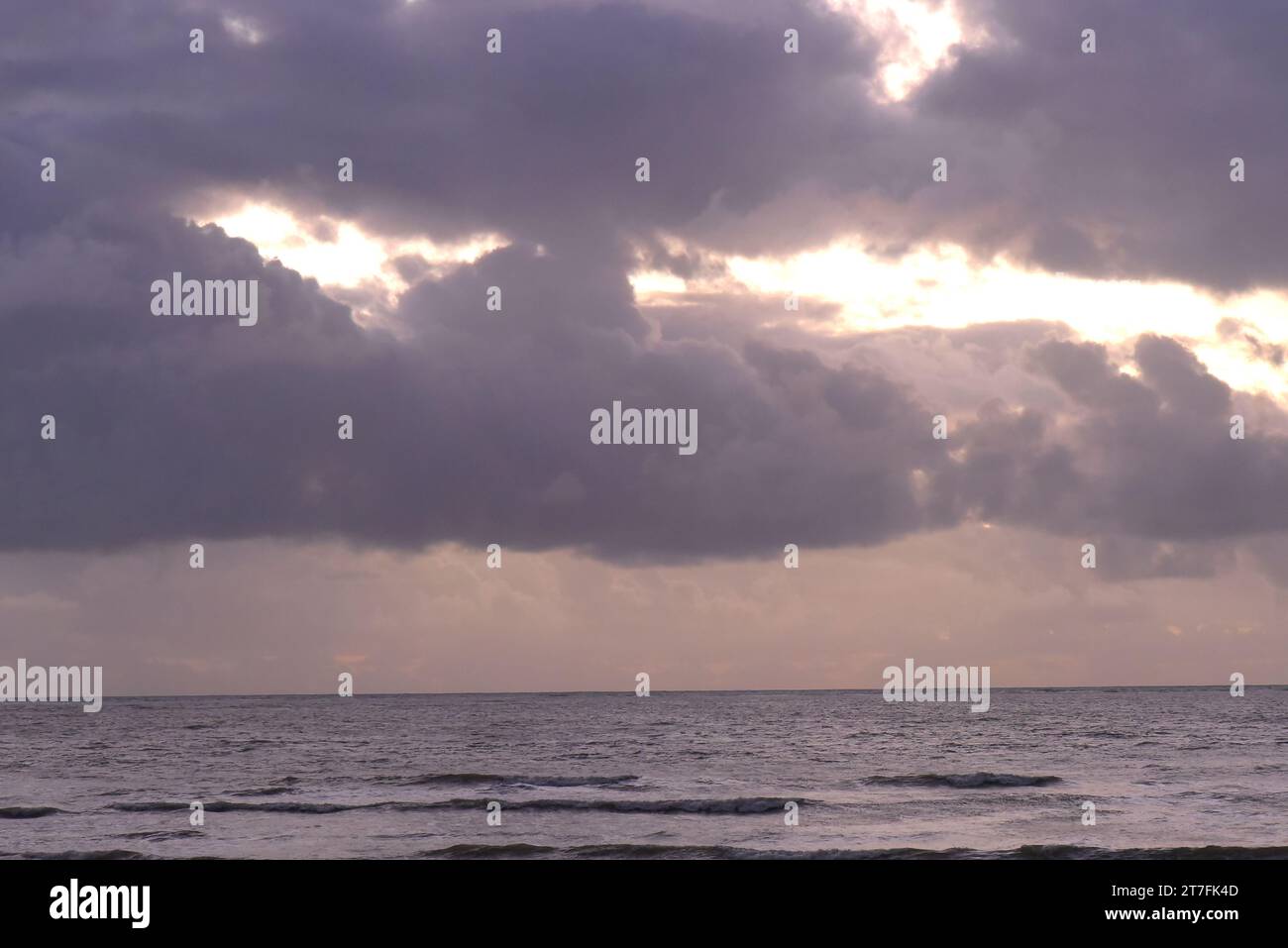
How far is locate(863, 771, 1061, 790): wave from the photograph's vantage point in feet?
141

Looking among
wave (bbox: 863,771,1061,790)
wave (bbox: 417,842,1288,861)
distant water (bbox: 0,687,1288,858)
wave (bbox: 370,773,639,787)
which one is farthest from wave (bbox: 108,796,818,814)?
wave (bbox: 417,842,1288,861)

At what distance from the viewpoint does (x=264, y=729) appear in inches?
3428

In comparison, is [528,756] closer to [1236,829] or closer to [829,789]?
[829,789]

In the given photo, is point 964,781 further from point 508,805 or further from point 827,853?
point 827,853

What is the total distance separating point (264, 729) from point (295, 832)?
197 feet

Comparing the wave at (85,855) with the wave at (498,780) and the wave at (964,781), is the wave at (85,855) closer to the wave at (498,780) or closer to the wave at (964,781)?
the wave at (498,780)

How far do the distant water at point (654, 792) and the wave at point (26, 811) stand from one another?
0.47 ft

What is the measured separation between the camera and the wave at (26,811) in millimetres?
34188

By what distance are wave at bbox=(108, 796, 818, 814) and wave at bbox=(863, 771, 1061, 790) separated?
23.6 feet

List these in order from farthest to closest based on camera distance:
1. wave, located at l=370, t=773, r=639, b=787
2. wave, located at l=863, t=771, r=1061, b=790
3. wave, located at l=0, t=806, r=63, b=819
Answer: wave, located at l=370, t=773, r=639, b=787 → wave, located at l=863, t=771, r=1061, b=790 → wave, located at l=0, t=806, r=63, b=819

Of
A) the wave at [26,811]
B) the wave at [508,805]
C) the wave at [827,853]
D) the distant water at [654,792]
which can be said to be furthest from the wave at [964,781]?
the wave at [26,811]

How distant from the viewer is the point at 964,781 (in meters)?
43.8

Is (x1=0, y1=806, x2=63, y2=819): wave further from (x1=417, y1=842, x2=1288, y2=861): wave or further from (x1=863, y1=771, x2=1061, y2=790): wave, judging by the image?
(x1=863, y1=771, x2=1061, y2=790): wave
